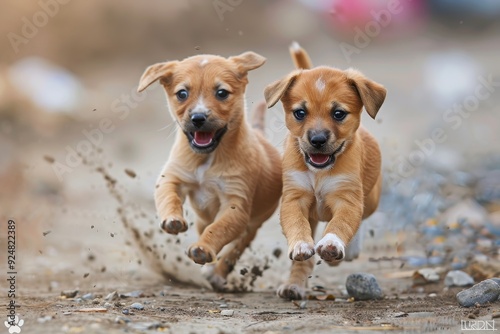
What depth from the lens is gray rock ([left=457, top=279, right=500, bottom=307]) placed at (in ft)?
18.2

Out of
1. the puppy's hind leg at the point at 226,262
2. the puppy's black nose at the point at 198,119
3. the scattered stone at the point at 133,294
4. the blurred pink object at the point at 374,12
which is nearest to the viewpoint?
the puppy's black nose at the point at 198,119

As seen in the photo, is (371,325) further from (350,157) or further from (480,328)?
(350,157)

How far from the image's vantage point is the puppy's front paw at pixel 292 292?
6352mm

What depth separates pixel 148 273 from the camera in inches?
305

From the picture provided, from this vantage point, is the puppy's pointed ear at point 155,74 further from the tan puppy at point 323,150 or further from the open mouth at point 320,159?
the open mouth at point 320,159

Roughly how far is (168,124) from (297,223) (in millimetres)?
5376

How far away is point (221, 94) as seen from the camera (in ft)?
20.3

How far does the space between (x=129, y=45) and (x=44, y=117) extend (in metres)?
3.39

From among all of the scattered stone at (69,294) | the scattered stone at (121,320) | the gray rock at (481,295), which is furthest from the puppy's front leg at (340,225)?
the scattered stone at (69,294)

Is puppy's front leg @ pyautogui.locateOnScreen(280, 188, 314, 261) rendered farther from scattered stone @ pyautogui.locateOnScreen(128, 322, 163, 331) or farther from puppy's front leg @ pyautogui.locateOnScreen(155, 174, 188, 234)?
scattered stone @ pyautogui.locateOnScreen(128, 322, 163, 331)

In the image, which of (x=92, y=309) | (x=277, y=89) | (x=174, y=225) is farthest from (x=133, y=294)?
(x=277, y=89)

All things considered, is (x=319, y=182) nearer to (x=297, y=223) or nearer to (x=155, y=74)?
(x=297, y=223)

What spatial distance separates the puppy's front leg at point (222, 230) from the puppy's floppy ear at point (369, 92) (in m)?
1.29

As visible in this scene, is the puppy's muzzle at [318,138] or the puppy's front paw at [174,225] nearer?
the puppy's muzzle at [318,138]
